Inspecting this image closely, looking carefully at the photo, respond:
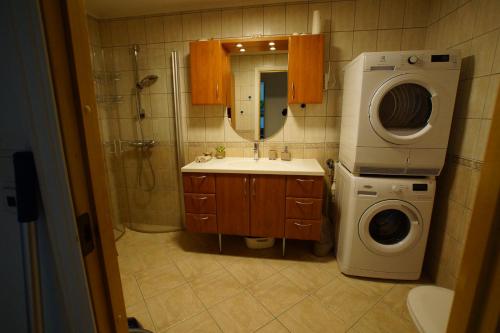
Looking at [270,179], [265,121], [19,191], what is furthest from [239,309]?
[265,121]

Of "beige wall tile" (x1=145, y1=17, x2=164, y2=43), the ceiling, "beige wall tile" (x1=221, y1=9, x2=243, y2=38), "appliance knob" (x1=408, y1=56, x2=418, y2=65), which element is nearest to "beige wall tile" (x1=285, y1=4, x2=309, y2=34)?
the ceiling

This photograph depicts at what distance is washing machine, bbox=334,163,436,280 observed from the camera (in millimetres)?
1602

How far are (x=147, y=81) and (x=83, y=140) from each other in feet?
6.97

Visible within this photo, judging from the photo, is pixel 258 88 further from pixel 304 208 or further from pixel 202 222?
pixel 202 222

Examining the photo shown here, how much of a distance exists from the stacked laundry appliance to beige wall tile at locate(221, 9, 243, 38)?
3.59ft

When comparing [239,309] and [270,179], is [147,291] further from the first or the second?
[270,179]

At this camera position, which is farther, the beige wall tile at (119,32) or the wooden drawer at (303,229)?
the beige wall tile at (119,32)

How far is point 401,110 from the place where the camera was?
1.63 m

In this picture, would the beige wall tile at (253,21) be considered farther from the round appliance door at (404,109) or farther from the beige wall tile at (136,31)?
the round appliance door at (404,109)

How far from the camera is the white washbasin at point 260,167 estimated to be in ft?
6.00

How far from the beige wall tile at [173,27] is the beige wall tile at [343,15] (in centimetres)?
145

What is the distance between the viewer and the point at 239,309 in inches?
60.4

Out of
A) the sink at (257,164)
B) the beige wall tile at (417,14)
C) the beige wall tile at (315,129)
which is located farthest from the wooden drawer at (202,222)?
the beige wall tile at (417,14)

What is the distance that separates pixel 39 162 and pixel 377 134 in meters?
1.72
